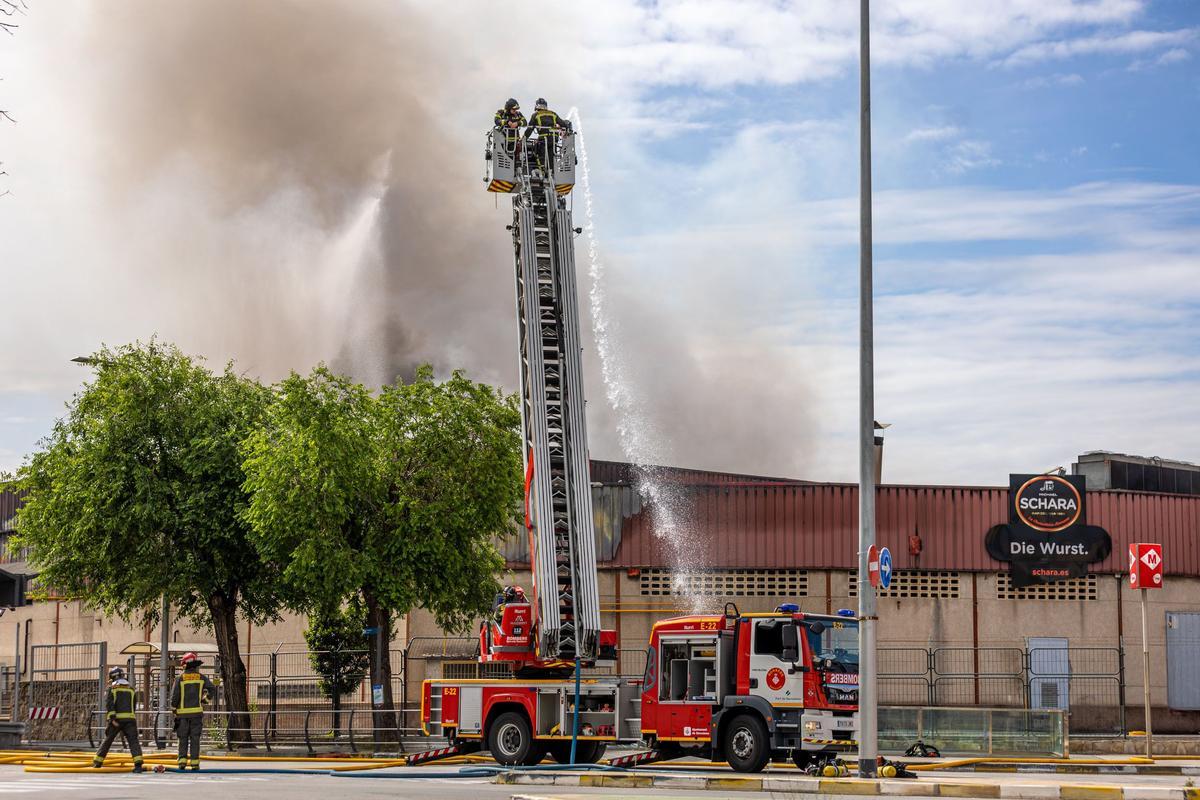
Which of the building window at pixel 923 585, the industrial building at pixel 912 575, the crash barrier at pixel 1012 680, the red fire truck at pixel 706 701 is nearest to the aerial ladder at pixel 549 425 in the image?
the red fire truck at pixel 706 701

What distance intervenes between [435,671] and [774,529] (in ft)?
31.6

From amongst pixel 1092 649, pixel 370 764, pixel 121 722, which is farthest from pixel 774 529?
pixel 121 722

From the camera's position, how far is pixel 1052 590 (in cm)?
3806

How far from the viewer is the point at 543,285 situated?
77.5ft

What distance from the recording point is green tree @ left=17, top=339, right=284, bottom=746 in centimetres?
3331

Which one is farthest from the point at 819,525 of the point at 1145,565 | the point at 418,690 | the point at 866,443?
the point at 866,443

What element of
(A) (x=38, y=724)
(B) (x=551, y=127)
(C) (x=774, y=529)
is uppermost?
(B) (x=551, y=127)

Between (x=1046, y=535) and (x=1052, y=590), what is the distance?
1479 millimetres

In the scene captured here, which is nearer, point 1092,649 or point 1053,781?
point 1053,781

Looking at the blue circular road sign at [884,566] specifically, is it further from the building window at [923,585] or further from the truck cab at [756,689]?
the building window at [923,585]

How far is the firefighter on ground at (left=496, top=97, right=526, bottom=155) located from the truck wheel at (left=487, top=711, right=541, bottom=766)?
368 inches

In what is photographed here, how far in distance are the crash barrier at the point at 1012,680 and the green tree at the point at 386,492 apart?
10.6 metres

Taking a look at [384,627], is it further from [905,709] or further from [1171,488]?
[1171,488]

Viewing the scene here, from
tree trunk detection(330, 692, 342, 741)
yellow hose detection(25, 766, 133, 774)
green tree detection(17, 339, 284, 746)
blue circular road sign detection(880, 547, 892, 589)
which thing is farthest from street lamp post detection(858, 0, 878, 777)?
green tree detection(17, 339, 284, 746)
